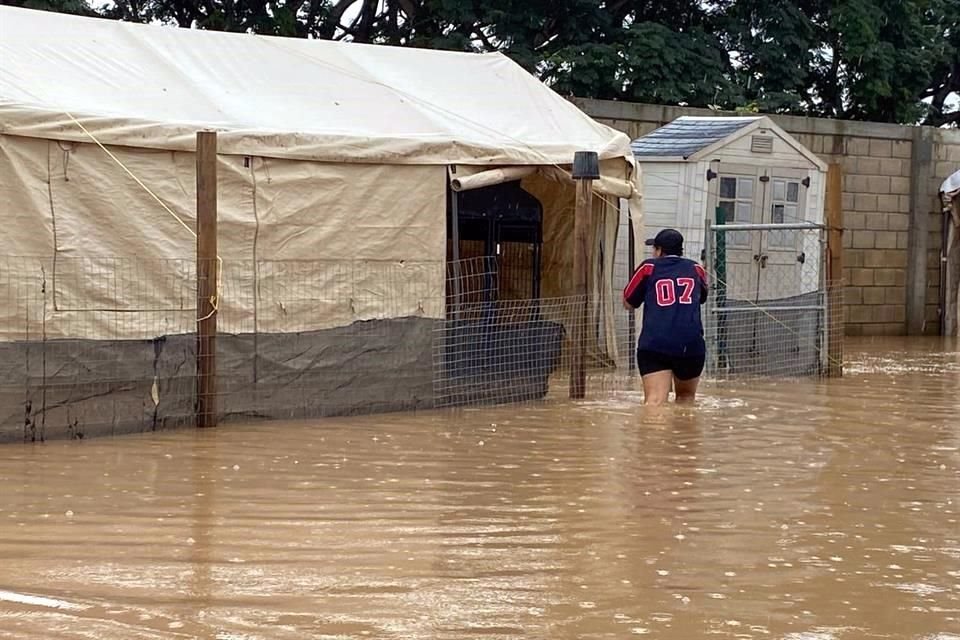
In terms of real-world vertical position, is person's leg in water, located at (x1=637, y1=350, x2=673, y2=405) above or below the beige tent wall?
below

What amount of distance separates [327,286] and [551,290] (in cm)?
410

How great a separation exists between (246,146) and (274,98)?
108 centimetres

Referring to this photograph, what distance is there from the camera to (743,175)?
1667 centimetres

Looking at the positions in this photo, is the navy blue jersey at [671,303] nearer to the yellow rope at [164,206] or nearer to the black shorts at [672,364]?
the black shorts at [672,364]

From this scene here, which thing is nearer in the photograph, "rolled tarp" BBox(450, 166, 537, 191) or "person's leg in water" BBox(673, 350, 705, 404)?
"person's leg in water" BBox(673, 350, 705, 404)

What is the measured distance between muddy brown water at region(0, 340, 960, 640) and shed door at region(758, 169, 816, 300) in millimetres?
5841

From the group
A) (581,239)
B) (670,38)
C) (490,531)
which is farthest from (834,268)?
(670,38)

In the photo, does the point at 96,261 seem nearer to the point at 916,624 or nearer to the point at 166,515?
the point at 166,515

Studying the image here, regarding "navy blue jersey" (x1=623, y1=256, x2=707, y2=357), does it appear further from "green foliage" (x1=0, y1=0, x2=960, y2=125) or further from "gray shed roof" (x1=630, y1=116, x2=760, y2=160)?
"green foliage" (x1=0, y1=0, x2=960, y2=125)

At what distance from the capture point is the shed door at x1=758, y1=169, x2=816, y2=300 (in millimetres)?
16875

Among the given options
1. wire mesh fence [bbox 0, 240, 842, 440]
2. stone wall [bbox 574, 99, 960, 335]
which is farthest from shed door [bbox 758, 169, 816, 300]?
wire mesh fence [bbox 0, 240, 842, 440]

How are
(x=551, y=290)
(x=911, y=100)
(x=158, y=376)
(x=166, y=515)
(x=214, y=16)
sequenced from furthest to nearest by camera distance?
1. (x=911, y=100)
2. (x=214, y=16)
3. (x=551, y=290)
4. (x=158, y=376)
5. (x=166, y=515)

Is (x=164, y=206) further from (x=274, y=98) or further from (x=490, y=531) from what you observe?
(x=490, y=531)

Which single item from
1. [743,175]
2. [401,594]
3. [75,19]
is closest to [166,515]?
[401,594]
